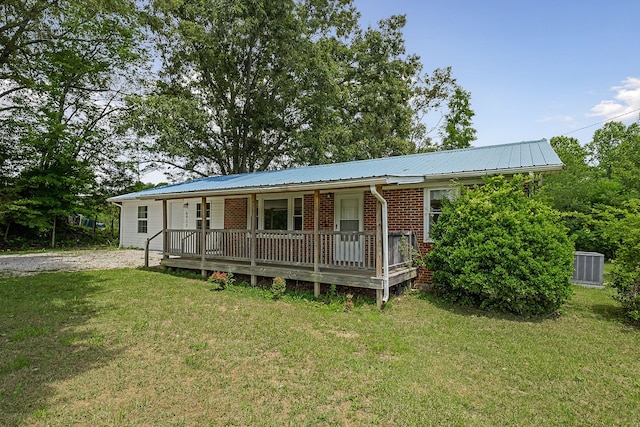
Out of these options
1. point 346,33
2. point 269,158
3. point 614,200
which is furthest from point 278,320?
point 346,33

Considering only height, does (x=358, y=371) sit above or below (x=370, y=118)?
below

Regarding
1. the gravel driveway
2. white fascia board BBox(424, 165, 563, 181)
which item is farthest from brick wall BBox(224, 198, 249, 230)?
white fascia board BBox(424, 165, 563, 181)

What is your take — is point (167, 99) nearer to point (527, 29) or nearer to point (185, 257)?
point (185, 257)

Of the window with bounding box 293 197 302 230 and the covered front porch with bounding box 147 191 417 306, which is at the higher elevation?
the window with bounding box 293 197 302 230

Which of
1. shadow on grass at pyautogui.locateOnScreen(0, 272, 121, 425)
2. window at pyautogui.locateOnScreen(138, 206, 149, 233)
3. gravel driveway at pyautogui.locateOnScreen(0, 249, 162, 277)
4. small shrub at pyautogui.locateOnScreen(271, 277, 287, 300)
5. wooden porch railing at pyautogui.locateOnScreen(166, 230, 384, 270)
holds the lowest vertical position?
shadow on grass at pyautogui.locateOnScreen(0, 272, 121, 425)

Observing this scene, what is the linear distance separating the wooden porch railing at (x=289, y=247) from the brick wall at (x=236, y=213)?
1.78m

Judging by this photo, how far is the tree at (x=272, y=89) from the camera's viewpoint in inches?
773

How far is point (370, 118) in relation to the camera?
2197cm

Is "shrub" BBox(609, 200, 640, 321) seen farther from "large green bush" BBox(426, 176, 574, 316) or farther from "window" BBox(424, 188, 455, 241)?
"window" BBox(424, 188, 455, 241)

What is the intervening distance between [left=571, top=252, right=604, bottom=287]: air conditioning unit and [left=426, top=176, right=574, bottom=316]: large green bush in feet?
13.9

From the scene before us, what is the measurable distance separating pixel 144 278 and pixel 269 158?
14.7 meters

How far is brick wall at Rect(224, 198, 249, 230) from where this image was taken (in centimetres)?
1306

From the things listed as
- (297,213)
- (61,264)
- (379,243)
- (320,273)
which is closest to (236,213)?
(297,213)

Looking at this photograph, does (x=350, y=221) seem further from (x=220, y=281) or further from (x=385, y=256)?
(x=220, y=281)
